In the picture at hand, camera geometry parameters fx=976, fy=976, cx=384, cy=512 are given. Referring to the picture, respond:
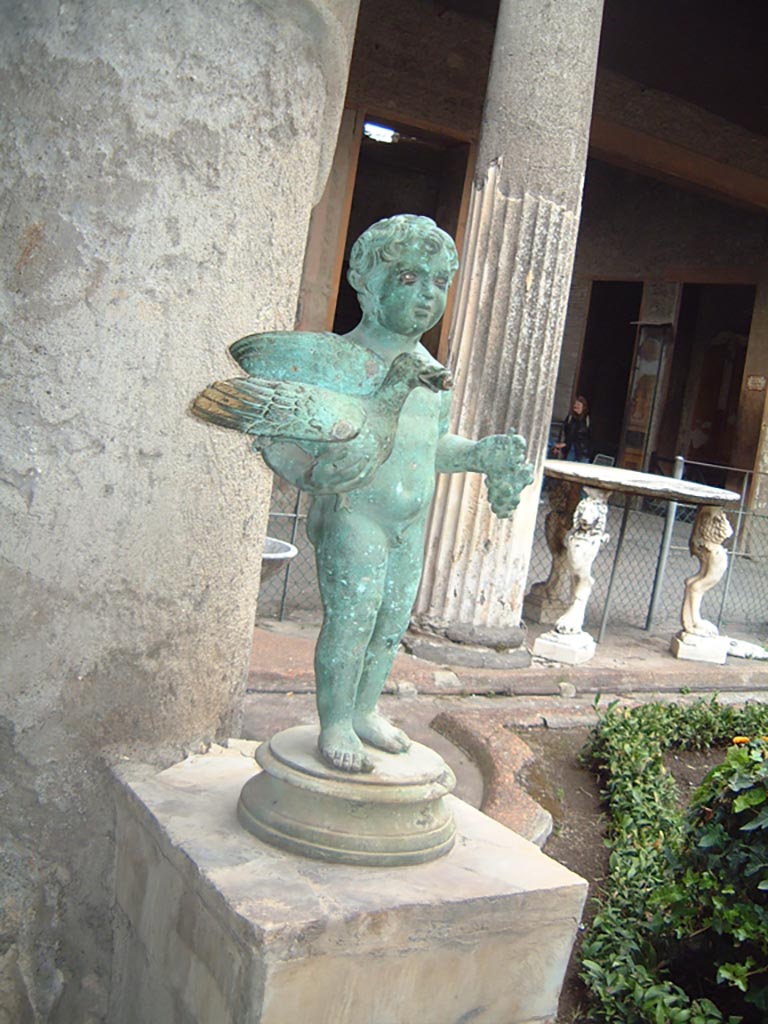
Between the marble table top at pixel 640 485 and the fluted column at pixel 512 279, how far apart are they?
647 millimetres

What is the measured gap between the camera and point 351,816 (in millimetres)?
1966

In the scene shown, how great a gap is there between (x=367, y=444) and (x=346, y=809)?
740mm

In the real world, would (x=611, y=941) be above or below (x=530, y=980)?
below

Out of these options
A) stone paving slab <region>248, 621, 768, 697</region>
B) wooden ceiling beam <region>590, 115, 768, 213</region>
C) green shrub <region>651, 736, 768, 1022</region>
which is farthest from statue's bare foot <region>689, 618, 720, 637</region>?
wooden ceiling beam <region>590, 115, 768, 213</region>

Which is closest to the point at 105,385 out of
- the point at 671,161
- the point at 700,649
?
the point at 700,649

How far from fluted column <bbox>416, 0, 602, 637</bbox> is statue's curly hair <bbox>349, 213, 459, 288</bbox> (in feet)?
9.13

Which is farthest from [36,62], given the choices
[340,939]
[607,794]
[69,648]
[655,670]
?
[655,670]

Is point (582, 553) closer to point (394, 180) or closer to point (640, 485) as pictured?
point (640, 485)

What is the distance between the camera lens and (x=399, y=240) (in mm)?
1881

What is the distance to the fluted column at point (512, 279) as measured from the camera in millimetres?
4719

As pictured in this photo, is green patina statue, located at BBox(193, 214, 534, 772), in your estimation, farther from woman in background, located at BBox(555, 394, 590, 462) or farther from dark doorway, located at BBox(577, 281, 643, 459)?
dark doorway, located at BBox(577, 281, 643, 459)

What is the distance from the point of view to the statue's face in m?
1.89

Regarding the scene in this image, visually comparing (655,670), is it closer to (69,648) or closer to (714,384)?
(69,648)

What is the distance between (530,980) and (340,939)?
0.54 metres
